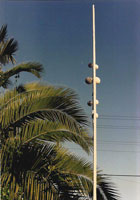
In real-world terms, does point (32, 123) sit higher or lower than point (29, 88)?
lower

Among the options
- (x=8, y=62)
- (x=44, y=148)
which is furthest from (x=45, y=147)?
Result: (x=8, y=62)

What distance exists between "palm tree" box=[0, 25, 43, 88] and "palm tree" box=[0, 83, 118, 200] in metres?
0.87

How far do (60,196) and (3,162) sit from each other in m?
1.16

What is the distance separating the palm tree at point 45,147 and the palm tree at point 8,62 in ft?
2.84

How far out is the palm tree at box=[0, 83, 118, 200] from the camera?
5465mm

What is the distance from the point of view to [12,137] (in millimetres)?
5750

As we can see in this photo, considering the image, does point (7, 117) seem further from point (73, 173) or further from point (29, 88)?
point (73, 173)

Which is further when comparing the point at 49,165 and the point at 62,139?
the point at 62,139

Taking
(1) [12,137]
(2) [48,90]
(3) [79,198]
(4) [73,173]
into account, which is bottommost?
(3) [79,198]

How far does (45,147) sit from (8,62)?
2.22m

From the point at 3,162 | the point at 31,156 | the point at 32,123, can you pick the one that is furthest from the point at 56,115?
the point at 3,162

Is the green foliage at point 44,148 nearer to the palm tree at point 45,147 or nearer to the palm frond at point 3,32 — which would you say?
the palm tree at point 45,147

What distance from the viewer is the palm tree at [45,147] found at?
546cm

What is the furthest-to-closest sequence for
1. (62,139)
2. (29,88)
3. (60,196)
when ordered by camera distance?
(29,88), (62,139), (60,196)
